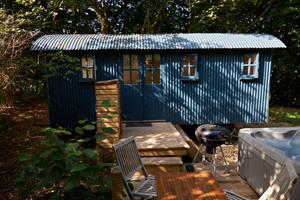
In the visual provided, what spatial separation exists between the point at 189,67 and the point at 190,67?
0.03 meters

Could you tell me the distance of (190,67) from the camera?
24.9 feet

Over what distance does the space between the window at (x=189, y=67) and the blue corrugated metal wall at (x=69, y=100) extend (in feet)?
8.81

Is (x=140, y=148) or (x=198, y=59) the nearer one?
(x=140, y=148)

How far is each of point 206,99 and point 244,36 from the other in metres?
2.33

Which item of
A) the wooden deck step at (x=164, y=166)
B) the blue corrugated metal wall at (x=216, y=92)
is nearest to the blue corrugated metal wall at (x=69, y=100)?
the blue corrugated metal wall at (x=216, y=92)

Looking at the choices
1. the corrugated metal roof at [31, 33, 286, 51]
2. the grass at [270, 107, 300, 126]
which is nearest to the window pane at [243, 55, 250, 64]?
the corrugated metal roof at [31, 33, 286, 51]

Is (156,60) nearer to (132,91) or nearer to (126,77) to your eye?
(126,77)

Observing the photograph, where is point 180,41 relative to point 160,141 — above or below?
above

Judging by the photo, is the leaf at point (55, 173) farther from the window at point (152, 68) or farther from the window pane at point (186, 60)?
the window pane at point (186, 60)

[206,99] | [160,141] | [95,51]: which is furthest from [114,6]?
[160,141]

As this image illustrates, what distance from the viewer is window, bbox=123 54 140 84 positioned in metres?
7.42

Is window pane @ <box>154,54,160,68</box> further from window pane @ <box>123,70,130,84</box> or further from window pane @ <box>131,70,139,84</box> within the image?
window pane @ <box>123,70,130,84</box>

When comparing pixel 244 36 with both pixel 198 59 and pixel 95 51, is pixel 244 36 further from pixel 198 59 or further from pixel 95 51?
pixel 95 51

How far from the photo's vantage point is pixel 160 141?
5.48 metres
